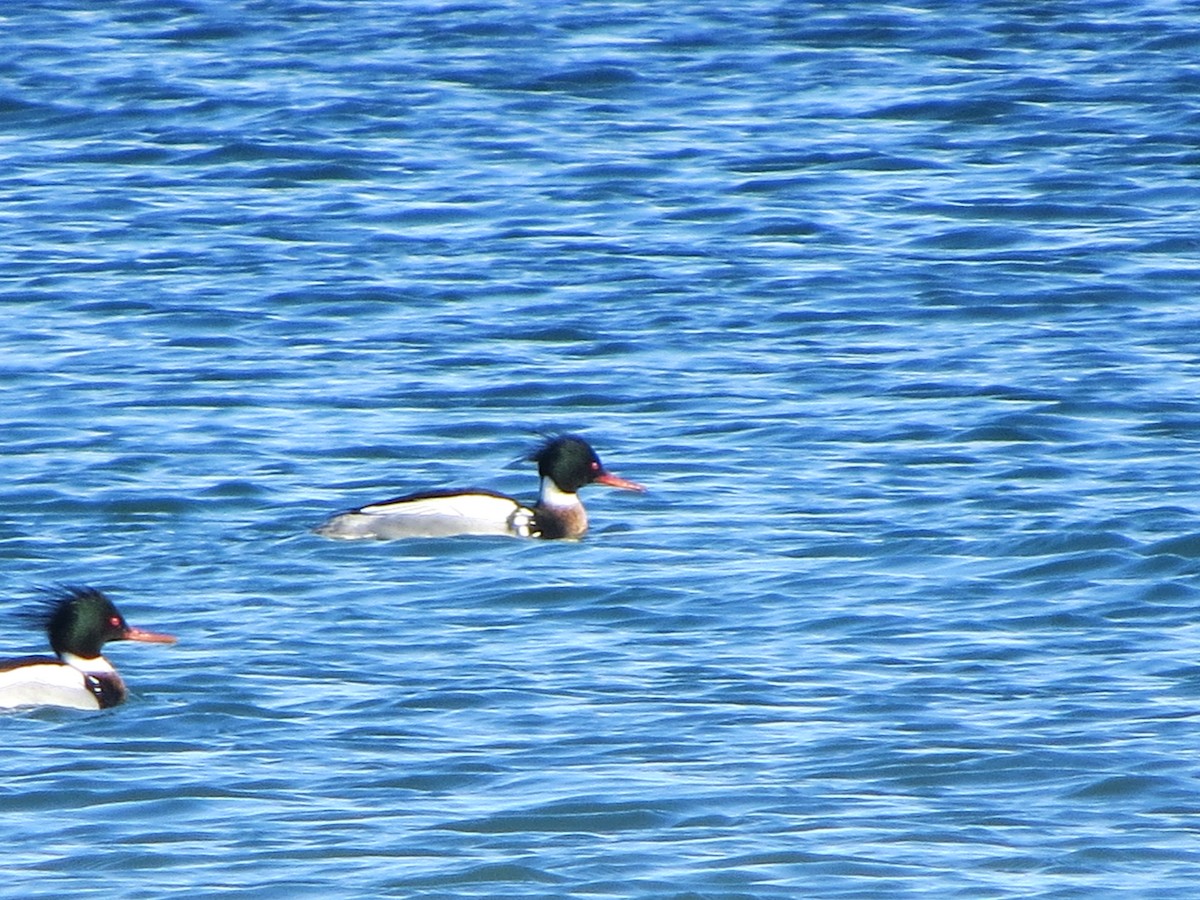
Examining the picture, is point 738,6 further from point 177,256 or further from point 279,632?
point 279,632

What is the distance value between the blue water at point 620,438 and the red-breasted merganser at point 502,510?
12cm

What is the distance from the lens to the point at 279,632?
446 inches

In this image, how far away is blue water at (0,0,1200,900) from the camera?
9.05m

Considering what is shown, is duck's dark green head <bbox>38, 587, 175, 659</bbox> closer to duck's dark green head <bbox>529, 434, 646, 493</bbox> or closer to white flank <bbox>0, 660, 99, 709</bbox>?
white flank <bbox>0, 660, 99, 709</bbox>

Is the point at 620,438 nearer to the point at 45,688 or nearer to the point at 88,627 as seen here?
the point at 88,627

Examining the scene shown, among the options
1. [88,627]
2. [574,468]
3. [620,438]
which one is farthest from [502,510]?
[88,627]

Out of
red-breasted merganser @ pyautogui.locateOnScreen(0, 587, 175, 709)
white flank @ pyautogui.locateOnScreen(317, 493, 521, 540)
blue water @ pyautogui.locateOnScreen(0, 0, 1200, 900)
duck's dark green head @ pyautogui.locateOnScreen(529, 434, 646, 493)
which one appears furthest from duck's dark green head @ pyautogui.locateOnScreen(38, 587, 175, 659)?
duck's dark green head @ pyautogui.locateOnScreen(529, 434, 646, 493)

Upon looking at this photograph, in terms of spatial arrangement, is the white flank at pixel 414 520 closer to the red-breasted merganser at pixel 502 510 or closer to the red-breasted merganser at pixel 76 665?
the red-breasted merganser at pixel 502 510

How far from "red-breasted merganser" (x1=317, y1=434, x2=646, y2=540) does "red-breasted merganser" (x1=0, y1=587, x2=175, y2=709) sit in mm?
1981

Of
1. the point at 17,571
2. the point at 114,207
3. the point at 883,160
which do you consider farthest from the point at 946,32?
the point at 17,571

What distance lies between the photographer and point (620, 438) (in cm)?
1517

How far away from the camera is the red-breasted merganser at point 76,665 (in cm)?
1065

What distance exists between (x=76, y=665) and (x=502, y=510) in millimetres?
3334

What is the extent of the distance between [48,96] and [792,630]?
1535cm
